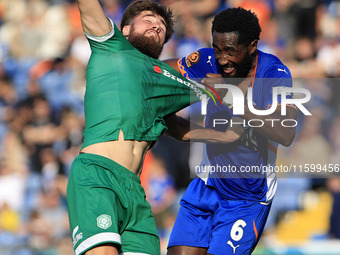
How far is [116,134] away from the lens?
4305mm

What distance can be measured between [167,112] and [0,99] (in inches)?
294

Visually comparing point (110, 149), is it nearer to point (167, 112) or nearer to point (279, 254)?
point (167, 112)

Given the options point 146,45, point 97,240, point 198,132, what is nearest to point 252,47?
point 198,132

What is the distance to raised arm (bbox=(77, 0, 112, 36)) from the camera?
4.13 m

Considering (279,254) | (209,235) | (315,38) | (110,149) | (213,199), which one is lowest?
(279,254)

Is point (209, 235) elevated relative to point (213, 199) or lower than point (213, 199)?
lower

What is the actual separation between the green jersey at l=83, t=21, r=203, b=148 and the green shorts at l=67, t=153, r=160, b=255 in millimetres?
250

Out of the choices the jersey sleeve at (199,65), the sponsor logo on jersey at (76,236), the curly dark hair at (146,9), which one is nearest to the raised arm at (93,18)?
the curly dark hair at (146,9)

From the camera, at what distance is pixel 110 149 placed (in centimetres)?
429

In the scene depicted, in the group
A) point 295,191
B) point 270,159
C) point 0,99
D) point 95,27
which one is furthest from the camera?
point 0,99

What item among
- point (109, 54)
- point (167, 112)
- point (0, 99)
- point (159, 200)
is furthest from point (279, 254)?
point (0, 99)

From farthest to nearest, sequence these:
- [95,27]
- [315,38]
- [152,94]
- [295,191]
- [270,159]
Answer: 1. [315,38]
2. [295,191]
3. [270,159]
4. [152,94]
5. [95,27]

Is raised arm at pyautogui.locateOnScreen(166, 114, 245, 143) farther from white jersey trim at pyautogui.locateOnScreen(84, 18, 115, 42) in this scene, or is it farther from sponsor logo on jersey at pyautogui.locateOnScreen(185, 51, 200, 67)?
white jersey trim at pyautogui.locateOnScreen(84, 18, 115, 42)

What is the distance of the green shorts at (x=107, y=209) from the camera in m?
3.97
